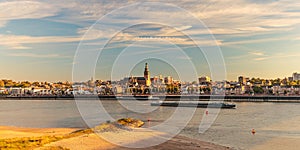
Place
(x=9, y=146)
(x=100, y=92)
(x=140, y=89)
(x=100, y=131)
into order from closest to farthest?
(x=9, y=146)
(x=100, y=131)
(x=140, y=89)
(x=100, y=92)

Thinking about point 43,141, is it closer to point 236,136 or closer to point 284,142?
point 236,136

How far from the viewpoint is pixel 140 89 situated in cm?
12581

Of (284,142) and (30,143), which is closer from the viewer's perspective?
(30,143)

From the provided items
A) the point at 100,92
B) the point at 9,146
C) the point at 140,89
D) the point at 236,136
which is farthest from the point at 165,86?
the point at 9,146

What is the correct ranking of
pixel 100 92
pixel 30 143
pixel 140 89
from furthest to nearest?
pixel 100 92, pixel 140 89, pixel 30 143

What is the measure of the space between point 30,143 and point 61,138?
2.61 meters

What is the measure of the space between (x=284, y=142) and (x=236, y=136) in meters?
3.74

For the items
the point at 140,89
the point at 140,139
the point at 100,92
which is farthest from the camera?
the point at 100,92

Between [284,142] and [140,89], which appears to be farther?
[140,89]

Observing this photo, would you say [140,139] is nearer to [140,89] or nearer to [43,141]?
[43,141]

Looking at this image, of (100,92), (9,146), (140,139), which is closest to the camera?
(9,146)

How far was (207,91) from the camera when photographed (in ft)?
422

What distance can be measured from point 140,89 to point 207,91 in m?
27.4

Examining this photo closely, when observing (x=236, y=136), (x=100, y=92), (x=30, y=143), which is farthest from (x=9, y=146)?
(x=100, y=92)
